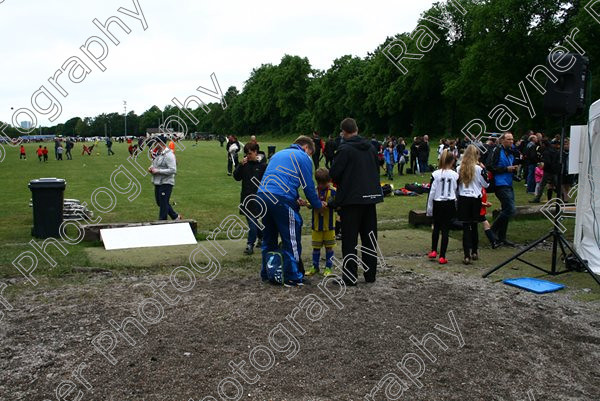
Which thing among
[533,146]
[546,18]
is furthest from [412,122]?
[533,146]

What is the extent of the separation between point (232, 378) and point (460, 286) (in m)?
3.89

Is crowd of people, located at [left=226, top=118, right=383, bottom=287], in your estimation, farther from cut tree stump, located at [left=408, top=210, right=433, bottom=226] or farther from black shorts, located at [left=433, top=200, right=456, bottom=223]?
cut tree stump, located at [left=408, top=210, right=433, bottom=226]

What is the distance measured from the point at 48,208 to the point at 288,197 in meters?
5.64

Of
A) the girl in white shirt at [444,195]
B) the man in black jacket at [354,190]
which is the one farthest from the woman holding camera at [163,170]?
the girl in white shirt at [444,195]

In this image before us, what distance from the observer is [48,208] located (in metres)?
10.2

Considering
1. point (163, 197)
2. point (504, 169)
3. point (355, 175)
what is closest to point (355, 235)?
point (355, 175)

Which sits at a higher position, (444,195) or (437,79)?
(437,79)

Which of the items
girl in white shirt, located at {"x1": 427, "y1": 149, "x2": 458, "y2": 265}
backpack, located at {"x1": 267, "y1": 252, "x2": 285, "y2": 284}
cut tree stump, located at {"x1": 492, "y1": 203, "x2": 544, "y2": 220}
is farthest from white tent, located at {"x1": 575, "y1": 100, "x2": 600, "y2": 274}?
backpack, located at {"x1": 267, "y1": 252, "x2": 285, "y2": 284}

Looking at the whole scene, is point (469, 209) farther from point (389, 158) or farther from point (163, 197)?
point (389, 158)

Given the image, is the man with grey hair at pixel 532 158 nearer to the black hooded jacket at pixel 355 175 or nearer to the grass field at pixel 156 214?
the grass field at pixel 156 214

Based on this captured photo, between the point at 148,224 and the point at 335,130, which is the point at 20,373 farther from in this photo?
the point at 335,130

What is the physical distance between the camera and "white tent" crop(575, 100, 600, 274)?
26.3 ft

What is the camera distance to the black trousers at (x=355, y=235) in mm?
7023

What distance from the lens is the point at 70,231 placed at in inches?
426
